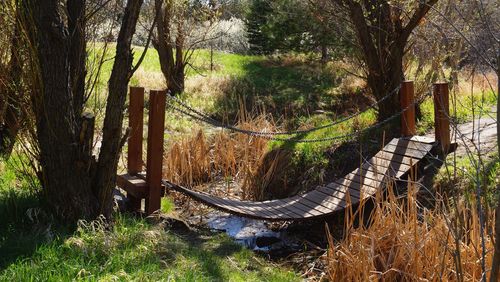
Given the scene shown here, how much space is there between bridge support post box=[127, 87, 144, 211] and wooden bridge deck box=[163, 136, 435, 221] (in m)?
0.48

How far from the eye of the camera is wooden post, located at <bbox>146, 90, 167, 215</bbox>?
5.77 metres

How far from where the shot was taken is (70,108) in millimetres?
4738

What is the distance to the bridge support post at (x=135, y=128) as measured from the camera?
611 cm

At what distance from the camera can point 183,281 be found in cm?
399

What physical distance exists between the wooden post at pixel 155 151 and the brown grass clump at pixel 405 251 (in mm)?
1840

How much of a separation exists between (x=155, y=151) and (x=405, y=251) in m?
2.52

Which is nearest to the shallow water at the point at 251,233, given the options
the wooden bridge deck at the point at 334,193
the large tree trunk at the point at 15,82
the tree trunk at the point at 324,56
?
the wooden bridge deck at the point at 334,193

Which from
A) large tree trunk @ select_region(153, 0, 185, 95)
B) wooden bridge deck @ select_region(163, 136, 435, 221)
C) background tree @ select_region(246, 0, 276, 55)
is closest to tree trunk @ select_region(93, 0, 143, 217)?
wooden bridge deck @ select_region(163, 136, 435, 221)

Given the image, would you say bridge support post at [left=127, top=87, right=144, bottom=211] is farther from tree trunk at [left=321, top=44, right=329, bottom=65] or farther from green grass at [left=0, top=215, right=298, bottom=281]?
tree trunk at [left=321, top=44, right=329, bottom=65]

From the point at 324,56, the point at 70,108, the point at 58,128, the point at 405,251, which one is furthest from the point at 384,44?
the point at 324,56

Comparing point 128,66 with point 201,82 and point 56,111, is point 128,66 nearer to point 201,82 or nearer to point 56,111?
point 56,111

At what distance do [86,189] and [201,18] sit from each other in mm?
9796

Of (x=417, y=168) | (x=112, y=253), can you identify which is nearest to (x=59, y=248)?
(x=112, y=253)

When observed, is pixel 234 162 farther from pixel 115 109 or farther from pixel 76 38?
pixel 76 38
